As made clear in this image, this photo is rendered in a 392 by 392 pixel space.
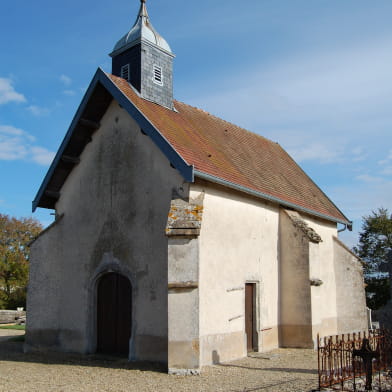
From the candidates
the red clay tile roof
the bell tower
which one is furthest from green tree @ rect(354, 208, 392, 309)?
the bell tower

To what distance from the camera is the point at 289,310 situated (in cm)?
1502

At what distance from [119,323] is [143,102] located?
6578 mm

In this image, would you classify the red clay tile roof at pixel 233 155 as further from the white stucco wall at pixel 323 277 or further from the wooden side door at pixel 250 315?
the wooden side door at pixel 250 315

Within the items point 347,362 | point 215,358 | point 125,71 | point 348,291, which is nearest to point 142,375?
point 215,358

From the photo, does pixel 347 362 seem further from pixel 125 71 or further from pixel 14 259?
pixel 14 259

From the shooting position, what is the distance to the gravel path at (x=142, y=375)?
9062 mm

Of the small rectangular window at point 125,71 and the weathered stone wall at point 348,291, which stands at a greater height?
the small rectangular window at point 125,71

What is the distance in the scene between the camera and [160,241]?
12102mm

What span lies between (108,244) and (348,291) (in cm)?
1020

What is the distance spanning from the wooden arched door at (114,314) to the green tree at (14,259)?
80.6 feet

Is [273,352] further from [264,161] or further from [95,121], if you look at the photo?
[95,121]

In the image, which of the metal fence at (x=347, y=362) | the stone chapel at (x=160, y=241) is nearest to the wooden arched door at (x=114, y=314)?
the stone chapel at (x=160, y=241)

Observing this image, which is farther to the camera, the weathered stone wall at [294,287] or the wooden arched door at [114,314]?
the weathered stone wall at [294,287]

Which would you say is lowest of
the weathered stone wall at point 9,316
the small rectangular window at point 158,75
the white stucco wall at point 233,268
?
the weathered stone wall at point 9,316
